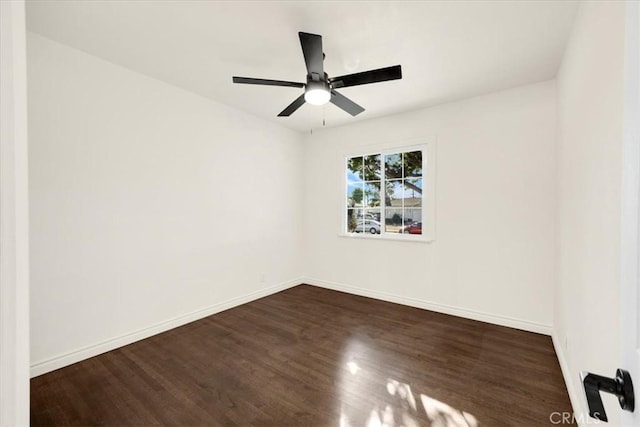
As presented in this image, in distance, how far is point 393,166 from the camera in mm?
4098

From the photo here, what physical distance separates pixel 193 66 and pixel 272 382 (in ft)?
9.59

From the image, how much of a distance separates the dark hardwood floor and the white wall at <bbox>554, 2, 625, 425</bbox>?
17.6 inches

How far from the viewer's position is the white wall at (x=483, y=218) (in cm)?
295

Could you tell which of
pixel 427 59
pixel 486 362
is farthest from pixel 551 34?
pixel 486 362

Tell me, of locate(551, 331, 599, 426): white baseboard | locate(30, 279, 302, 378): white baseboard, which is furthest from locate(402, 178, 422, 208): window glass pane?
locate(30, 279, 302, 378): white baseboard

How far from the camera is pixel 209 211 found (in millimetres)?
3516

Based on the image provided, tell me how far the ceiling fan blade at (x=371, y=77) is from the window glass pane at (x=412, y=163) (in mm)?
1959

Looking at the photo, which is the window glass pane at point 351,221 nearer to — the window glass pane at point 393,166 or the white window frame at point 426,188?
the white window frame at point 426,188

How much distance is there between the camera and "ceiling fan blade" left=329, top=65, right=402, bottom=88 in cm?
196

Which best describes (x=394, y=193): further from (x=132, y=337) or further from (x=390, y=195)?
(x=132, y=337)

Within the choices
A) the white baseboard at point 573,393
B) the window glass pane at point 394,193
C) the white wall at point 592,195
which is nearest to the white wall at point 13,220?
the white wall at point 592,195

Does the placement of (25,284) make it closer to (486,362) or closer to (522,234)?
(486,362)

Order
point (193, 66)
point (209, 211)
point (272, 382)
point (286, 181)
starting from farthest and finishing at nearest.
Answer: point (286, 181), point (209, 211), point (193, 66), point (272, 382)

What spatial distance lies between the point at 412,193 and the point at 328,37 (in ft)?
7.79
